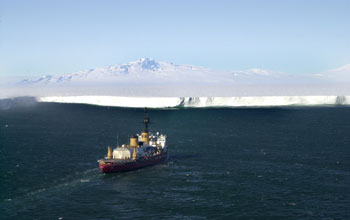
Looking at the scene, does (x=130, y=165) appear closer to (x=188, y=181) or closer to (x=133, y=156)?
(x=133, y=156)

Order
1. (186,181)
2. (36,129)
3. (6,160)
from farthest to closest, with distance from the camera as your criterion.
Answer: (36,129), (6,160), (186,181)

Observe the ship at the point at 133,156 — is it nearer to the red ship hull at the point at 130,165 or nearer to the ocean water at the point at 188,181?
the red ship hull at the point at 130,165

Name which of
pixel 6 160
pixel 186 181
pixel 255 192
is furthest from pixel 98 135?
pixel 255 192

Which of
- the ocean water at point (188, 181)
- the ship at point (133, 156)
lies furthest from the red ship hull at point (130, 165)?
the ocean water at point (188, 181)

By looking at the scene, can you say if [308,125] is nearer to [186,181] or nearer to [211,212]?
[186,181]

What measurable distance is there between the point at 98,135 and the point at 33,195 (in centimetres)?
8464

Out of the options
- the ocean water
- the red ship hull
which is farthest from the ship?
the ocean water

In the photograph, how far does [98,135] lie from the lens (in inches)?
6201

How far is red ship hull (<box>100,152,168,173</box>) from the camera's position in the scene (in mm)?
91050

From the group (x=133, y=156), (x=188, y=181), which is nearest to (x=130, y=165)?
(x=133, y=156)

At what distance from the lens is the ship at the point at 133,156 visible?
92.1 m

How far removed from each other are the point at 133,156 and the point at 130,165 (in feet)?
11.9

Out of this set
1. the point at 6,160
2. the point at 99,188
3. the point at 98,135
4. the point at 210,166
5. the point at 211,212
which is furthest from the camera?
the point at 98,135

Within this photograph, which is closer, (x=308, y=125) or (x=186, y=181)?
(x=186, y=181)
